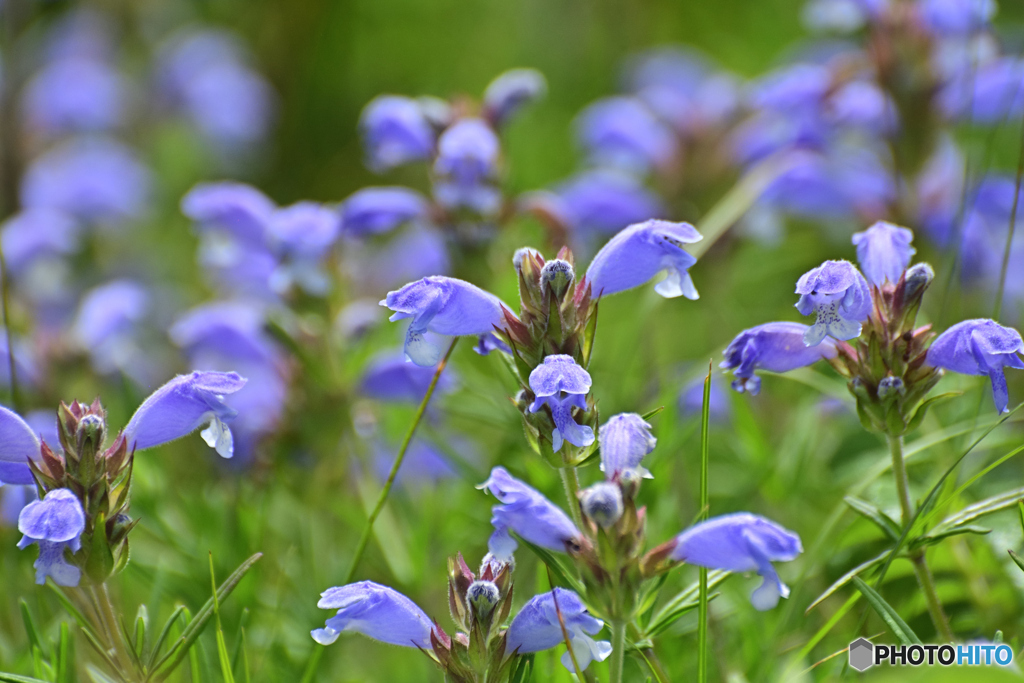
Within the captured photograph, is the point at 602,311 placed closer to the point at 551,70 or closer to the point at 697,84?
the point at 697,84

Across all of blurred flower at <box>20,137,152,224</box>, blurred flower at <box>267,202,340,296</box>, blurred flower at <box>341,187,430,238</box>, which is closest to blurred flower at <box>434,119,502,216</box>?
blurred flower at <box>341,187,430,238</box>

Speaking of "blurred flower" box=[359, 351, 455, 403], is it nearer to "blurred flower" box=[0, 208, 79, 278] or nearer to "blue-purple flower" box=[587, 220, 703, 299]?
"blue-purple flower" box=[587, 220, 703, 299]

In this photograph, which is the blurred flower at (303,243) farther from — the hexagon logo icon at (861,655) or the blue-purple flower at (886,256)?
the hexagon logo icon at (861,655)

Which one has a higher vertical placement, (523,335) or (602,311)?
(602,311)

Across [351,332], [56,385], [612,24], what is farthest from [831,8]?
[612,24]

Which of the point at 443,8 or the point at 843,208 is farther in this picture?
the point at 443,8

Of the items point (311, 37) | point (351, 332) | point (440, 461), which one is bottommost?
point (440, 461)

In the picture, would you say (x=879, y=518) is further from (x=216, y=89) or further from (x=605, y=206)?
(x=216, y=89)
